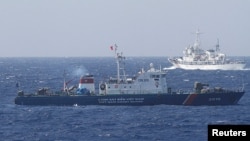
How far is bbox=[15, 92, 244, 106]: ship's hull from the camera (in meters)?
Result: 84.4

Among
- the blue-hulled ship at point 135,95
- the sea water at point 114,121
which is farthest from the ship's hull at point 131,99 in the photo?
the sea water at point 114,121

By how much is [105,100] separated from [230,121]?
68.1 ft

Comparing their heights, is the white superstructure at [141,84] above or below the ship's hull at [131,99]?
above

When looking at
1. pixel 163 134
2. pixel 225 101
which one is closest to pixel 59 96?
pixel 225 101

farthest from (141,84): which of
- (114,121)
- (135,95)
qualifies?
(114,121)

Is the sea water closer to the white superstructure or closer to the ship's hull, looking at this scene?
the ship's hull

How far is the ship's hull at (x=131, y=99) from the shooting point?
3324 inches

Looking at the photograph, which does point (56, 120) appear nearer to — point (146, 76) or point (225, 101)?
point (146, 76)

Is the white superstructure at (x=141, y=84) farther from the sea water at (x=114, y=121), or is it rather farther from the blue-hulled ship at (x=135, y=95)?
the sea water at (x=114, y=121)

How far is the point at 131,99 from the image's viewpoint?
85000 mm

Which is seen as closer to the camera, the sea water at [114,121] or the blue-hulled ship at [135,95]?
the sea water at [114,121]

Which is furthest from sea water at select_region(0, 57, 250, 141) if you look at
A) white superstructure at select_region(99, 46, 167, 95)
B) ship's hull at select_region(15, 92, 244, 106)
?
white superstructure at select_region(99, 46, 167, 95)

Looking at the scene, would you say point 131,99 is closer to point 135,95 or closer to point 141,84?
point 135,95

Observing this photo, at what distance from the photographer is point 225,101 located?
86.2m
